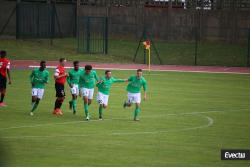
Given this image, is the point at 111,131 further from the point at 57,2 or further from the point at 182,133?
the point at 57,2

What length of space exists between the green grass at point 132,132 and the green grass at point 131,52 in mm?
16102

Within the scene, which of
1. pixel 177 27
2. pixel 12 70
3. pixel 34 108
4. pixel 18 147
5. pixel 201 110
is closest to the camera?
pixel 18 147

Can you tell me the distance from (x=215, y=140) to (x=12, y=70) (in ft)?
80.5

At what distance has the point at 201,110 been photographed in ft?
91.9

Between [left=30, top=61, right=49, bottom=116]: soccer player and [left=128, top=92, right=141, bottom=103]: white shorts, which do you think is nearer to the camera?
[left=128, top=92, right=141, bottom=103]: white shorts

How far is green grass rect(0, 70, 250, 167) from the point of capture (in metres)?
17.3

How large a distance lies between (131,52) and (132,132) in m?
32.9

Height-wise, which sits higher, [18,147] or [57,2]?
[57,2]

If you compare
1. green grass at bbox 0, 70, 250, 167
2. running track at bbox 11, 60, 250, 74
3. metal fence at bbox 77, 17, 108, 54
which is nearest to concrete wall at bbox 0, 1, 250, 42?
metal fence at bbox 77, 17, 108, 54

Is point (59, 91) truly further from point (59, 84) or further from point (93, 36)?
point (93, 36)

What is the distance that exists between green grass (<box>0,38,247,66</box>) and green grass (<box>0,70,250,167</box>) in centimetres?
1610

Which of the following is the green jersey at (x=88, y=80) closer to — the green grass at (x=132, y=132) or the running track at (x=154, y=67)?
the green grass at (x=132, y=132)

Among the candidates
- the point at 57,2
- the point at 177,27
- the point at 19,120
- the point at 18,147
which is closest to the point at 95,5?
the point at 57,2

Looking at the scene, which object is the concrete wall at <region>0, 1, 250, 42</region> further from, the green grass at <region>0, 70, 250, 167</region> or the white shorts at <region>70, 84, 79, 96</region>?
the white shorts at <region>70, 84, 79, 96</region>
